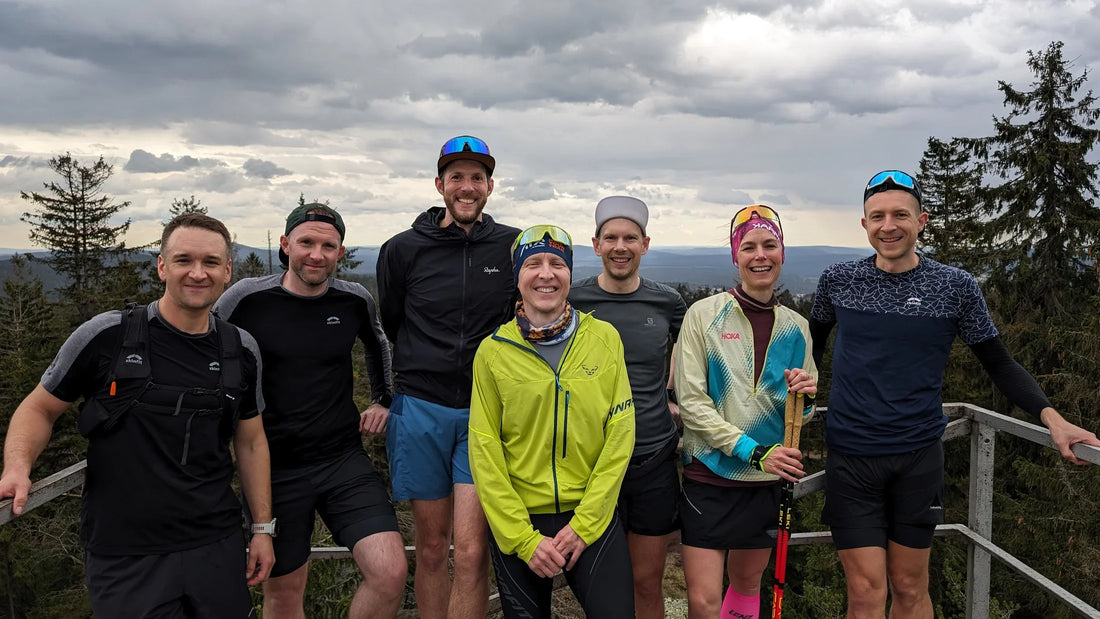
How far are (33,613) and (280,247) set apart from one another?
34672 millimetres

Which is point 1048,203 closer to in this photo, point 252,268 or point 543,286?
point 543,286

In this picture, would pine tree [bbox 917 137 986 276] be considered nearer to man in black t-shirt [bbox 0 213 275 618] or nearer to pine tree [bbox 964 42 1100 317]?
pine tree [bbox 964 42 1100 317]

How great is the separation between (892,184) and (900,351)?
92 cm

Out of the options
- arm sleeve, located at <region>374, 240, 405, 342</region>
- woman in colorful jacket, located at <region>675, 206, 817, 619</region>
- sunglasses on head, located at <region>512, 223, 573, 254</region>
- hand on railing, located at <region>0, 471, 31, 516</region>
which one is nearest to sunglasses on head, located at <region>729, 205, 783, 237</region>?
woman in colorful jacket, located at <region>675, 206, 817, 619</region>

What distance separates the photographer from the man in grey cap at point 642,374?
12.6 ft

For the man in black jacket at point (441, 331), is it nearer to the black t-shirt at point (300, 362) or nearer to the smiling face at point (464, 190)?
the smiling face at point (464, 190)

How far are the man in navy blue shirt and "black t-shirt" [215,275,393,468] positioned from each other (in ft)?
9.24

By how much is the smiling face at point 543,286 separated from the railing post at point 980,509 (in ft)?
8.38

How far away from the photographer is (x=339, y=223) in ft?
13.7

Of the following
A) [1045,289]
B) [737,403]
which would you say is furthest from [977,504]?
[1045,289]

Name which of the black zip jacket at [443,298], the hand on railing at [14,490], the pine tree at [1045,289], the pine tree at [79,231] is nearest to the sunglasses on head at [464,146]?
the black zip jacket at [443,298]

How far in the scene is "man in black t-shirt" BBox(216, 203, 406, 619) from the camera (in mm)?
3947

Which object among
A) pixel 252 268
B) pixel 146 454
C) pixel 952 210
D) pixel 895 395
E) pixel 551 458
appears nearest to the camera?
pixel 146 454

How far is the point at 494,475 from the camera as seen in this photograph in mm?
3408
